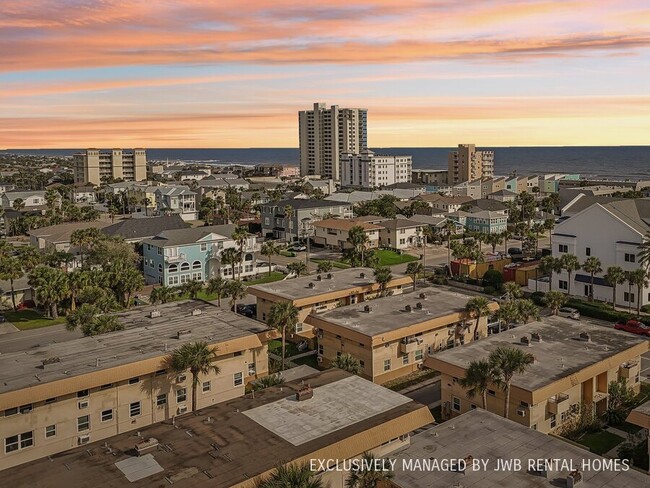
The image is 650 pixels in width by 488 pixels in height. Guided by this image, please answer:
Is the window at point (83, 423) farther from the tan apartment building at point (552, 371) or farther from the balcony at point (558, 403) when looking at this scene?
the balcony at point (558, 403)

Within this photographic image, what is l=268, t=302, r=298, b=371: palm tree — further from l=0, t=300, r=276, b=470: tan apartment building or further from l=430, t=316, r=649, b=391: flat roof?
l=430, t=316, r=649, b=391: flat roof

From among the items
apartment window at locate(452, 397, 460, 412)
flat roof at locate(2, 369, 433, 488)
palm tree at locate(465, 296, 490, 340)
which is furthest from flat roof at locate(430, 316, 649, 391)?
flat roof at locate(2, 369, 433, 488)

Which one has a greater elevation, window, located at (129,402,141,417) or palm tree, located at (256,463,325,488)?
palm tree, located at (256,463,325,488)

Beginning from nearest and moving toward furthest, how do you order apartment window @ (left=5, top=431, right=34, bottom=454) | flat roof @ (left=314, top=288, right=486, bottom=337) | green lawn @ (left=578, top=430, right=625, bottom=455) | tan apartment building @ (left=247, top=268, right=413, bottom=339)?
apartment window @ (left=5, top=431, right=34, bottom=454) → green lawn @ (left=578, top=430, right=625, bottom=455) → flat roof @ (left=314, top=288, right=486, bottom=337) → tan apartment building @ (left=247, top=268, right=413, bottom=339)

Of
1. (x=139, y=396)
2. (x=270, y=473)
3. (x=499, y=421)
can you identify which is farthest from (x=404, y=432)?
(x=139, y=396)

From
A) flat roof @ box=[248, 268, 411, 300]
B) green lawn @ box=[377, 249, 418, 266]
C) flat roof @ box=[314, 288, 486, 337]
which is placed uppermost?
flat roof @ box=[248, 268, 411, 300]

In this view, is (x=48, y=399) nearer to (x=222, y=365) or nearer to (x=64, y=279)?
(x=222, y=365)

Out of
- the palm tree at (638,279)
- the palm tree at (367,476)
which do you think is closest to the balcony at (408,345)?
the palm tree at (367,476)
